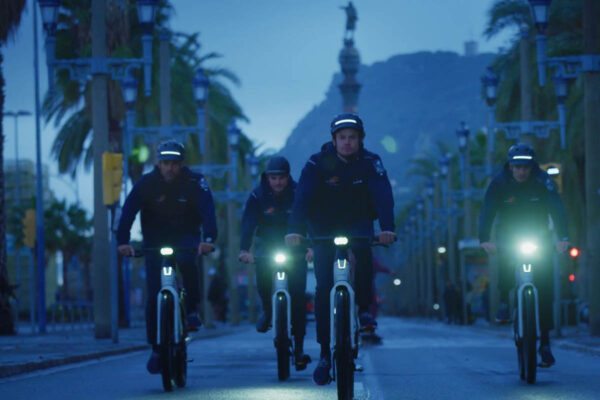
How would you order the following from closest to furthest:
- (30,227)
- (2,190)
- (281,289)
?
(281,289) → (2,190) → (30,227)

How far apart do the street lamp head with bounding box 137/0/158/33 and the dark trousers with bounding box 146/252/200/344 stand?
1290 centimetres

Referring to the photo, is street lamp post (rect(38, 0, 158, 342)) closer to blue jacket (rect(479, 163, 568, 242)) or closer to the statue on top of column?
blue jacket (rect(479, 163, 568, 242))

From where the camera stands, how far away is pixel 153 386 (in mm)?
11250

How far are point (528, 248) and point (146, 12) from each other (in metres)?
13.4

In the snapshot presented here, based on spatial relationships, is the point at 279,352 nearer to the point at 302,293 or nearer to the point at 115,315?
the point at 302,293

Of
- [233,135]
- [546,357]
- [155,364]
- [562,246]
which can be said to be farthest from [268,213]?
[233,135]

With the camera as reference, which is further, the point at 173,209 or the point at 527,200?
the point at 527,200

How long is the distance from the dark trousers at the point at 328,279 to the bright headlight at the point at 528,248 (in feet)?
9.28

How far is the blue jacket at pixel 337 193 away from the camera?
8859 mm

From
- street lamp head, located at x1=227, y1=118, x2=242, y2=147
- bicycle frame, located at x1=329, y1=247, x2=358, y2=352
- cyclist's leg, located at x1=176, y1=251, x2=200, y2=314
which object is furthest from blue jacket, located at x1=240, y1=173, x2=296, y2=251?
street lamp head, located at x1=227, y1=118, x2=242, y2=147

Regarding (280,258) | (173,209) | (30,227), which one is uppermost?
(30,227)

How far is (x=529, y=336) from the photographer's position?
1093 cm

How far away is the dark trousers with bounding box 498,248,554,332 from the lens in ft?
36.8

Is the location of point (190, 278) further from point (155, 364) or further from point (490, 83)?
point (490, 83)
